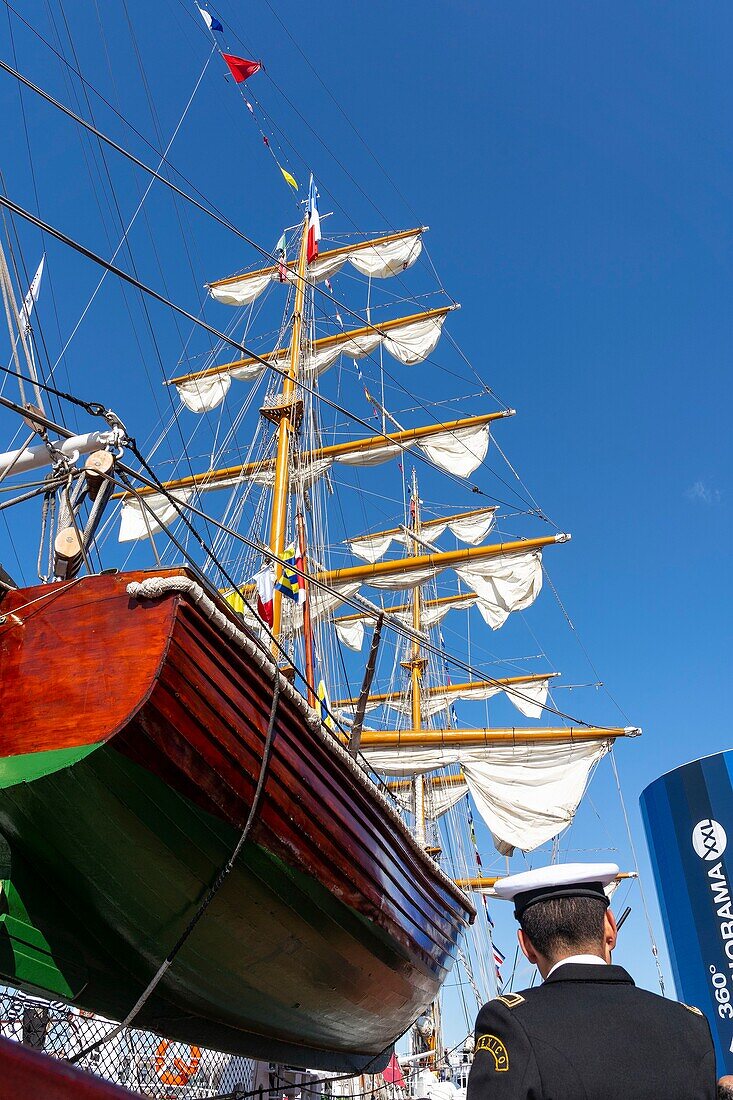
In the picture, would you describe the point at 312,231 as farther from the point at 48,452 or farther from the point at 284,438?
the point at 48,452

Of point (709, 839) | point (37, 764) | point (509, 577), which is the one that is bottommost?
point (37, 764)

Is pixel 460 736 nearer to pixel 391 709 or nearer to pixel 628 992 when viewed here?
pixel 628 992

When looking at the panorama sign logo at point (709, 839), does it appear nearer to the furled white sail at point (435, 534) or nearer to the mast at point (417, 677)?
the mast at point (417, 677)

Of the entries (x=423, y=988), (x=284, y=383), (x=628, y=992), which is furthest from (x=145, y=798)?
(x=284, y=383)

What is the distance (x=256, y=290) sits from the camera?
2017cm

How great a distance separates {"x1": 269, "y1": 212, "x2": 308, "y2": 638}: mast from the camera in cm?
1180

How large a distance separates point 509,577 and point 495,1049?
1923 centimetres

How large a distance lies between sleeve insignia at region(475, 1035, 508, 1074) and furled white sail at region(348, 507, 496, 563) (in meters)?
25.0

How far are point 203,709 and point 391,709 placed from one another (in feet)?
101

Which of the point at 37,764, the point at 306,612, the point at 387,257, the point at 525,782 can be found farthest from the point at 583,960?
the point at 387,257

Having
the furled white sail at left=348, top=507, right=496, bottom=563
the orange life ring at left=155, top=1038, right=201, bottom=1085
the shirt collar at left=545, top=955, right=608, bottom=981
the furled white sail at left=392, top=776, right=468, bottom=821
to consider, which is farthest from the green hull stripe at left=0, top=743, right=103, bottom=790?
the furled white sail at left=348, top=507, right=496, bottom=563

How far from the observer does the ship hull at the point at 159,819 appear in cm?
363

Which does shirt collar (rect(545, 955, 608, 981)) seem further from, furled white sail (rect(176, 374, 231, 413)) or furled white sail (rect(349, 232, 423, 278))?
furled white sail (rect(349, 232, 423, 278))

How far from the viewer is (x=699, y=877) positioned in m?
17.4
